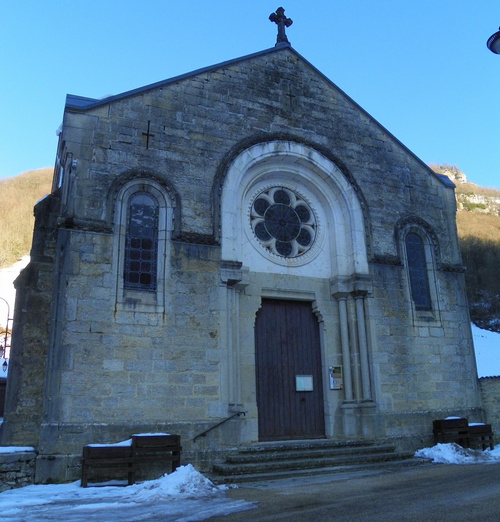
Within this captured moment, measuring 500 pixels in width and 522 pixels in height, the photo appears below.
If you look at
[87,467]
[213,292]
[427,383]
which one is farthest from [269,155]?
[87,467]

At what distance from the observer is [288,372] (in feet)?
36.6

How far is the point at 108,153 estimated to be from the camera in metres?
9.98

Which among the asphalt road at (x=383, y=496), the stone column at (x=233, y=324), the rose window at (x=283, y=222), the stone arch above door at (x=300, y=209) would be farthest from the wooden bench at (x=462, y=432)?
the rose window at (x=283, y=222)

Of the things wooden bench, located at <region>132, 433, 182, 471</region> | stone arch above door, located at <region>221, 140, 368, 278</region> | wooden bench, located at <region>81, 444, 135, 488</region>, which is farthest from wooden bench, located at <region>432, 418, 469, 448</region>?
wooden bench, located at <region>81, 444, 135, 488</region>

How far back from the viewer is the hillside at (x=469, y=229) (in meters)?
39.9

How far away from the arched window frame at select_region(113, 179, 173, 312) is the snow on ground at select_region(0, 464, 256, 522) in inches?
114

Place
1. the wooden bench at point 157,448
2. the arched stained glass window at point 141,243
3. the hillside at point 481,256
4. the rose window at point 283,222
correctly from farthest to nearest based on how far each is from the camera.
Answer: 1. the hillside at point 481,256
2. the rose window at point 283,222
3. the arched stained glass window at point 141,243
4. the wooden bench at point 157,448

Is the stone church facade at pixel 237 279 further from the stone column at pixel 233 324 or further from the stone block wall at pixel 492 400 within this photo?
the stone block wall at pixel 492 400

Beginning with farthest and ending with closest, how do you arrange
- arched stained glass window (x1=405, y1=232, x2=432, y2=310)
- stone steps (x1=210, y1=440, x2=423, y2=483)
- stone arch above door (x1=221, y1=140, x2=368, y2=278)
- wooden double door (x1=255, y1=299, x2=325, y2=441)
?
arched stained glass window (x1=405, y1=232, x2=432, y2=310) → stone arch above door (x1=221, y1=140, x2=368, y2=278) → wooden double door (x1=255, y1=299, x2=325, y2=441) → stone steps (x1=210, y1=440, x2=423, y2=483)

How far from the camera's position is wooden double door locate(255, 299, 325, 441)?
35.4ft

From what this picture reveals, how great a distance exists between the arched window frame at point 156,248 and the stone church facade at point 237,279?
3 centimetres

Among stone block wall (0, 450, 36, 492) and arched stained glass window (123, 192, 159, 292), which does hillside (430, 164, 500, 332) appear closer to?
arched stained glass window (123, 192, 159, 292)

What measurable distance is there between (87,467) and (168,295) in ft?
10.3

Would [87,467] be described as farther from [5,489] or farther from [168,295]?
[168,295]
